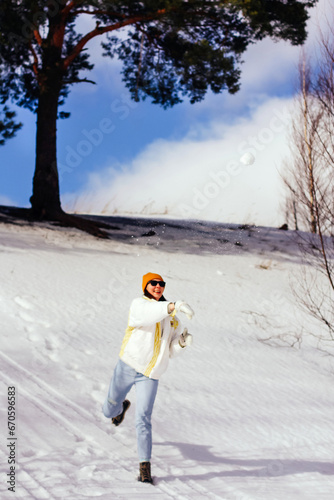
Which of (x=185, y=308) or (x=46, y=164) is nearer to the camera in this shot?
(x=185, y=308)

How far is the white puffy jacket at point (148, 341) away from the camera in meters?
3.68

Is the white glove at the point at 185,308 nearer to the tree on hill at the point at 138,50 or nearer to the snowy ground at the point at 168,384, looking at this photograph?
the snowy ground at the point at 168,384

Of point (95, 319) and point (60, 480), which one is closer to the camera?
point (60, 480)

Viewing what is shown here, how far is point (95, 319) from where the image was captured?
7.12 meters

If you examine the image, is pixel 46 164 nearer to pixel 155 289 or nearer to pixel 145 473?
pixel 155 289

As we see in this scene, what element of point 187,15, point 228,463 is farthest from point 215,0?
point 228,463

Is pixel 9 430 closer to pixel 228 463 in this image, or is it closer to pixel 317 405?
pixel 228 463

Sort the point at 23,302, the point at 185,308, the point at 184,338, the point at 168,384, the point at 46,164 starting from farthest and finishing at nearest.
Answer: the point at 46,164 < the point at 23,302 < the point at 168,384 < the point at 184,338 < the point at 185,308

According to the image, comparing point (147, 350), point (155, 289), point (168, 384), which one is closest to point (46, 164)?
point (168, 384)

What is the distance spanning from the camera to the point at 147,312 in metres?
3.62

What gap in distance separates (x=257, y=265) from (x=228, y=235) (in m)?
2.94

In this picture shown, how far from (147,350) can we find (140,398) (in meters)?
0.34

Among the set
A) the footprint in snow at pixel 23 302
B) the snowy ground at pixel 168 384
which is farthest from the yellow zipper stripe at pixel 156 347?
the footprint in snow at pixel 23 302

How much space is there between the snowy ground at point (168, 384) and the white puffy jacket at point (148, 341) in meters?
0.74
